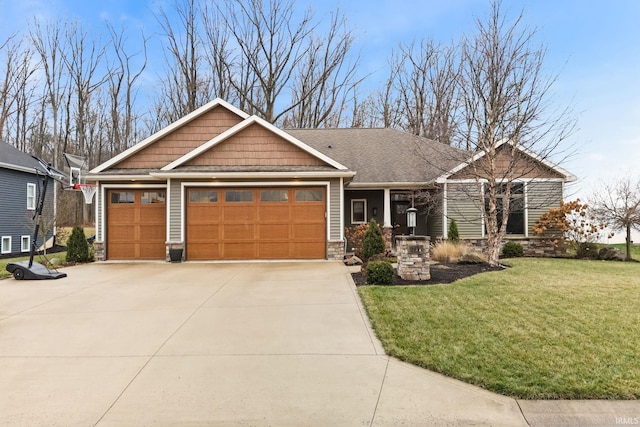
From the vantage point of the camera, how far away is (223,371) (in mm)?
3781

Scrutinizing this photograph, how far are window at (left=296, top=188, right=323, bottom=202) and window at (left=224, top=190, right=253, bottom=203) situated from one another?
160 cm

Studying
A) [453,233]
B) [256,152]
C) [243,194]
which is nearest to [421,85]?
[453,233]

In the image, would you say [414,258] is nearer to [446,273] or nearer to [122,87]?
[446,273]

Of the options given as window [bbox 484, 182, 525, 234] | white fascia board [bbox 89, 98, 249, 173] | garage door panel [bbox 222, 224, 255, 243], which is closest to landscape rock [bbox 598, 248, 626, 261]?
window [bbox 484, 182, 525, 234]

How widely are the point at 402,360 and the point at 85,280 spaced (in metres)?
8.26

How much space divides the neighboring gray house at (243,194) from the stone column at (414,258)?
4004mm

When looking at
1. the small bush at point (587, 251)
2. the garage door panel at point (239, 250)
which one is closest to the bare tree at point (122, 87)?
the garage door panel at point (239, 250)

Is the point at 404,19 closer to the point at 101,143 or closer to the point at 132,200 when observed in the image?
the point at 132,200

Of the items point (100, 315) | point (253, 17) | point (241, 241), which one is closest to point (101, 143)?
point (253, 17)

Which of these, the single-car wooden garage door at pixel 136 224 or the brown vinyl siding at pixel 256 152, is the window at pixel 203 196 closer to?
the brown vinyl siding at pixel 256 152

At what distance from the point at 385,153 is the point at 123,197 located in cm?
1075

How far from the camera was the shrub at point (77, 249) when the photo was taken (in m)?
12.3

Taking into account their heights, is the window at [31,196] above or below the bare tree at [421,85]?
below

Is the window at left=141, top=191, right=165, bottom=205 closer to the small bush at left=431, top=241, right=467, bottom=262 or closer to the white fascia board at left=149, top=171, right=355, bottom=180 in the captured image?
the white fascia board at left=149, top=171, right=355, bottom=180
